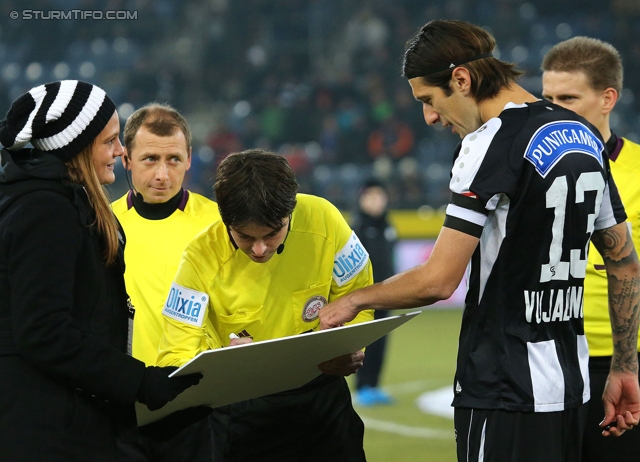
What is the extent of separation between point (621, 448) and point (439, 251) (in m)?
1.38

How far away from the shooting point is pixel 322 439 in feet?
9.46

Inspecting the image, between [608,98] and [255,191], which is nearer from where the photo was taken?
[255,191]

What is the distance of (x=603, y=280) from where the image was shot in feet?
10.5

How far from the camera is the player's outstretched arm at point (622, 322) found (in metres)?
2.58

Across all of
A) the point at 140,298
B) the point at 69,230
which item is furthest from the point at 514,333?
the point at 140,298

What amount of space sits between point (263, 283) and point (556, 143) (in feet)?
3.52

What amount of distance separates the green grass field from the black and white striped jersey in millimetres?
3597

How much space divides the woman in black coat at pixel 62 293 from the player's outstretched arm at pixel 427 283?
54 cm

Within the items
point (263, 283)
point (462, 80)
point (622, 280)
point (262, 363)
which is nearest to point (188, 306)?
point (263, 283)

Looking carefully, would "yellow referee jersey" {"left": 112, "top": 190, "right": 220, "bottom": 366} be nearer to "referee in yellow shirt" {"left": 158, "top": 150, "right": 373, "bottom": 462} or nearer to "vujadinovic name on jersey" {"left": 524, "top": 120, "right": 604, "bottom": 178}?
"referee in yellow shirt" {"left": 158, "top": 150, "right": 373, "bottom": 462}

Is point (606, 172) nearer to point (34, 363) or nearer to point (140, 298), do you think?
point (34, 363)

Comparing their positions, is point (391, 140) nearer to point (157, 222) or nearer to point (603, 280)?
point (157, 222)

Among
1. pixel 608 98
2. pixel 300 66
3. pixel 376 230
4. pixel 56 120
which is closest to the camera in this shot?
pixel 56 120

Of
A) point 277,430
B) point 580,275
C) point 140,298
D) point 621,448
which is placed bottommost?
point 621,448
